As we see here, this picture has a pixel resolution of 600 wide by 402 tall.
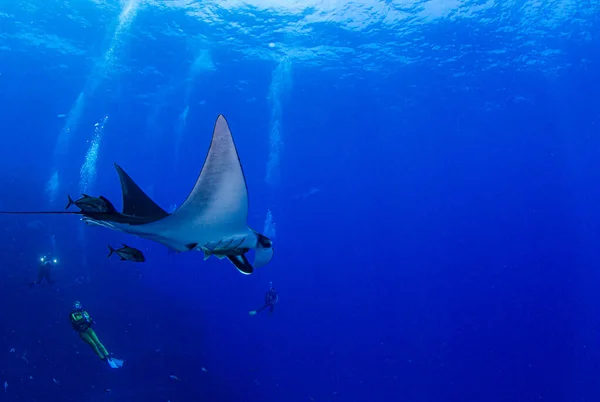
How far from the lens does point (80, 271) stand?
2089 cm

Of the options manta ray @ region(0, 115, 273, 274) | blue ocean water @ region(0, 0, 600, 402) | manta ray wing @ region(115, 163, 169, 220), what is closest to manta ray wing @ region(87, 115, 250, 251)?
manta ray @ region(0, 115, 273, 274)

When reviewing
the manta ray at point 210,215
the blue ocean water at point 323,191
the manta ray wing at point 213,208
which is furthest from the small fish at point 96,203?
the blue ocean water at point 323,191

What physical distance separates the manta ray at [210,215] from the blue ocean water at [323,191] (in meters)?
10.7

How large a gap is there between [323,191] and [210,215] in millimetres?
47948

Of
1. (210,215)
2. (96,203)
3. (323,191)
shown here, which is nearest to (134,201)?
(96,203)

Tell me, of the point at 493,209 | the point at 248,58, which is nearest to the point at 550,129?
the point at 493,209

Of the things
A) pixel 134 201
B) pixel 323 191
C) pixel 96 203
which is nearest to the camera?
pixel 96 203

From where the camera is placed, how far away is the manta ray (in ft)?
9.78

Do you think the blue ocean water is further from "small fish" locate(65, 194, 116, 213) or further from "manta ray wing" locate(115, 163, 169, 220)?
"small fish" locate(65, 194, 116, 213)

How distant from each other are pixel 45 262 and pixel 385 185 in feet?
141

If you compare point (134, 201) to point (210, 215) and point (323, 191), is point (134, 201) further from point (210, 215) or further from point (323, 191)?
point (323, 191)

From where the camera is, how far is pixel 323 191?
168 feet

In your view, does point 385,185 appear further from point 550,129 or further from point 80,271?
point 80,271

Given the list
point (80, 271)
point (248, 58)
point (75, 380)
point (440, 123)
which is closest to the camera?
point (75, 380)
